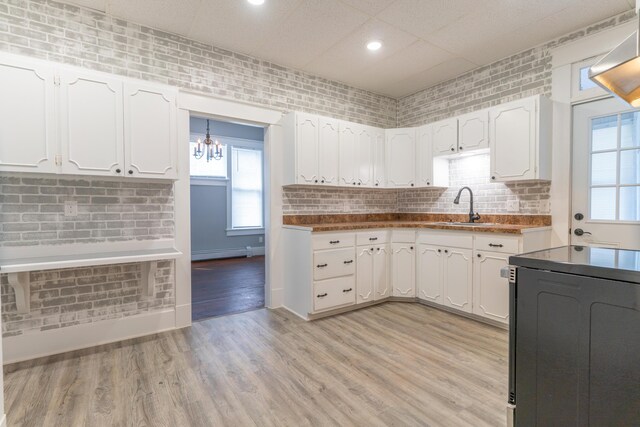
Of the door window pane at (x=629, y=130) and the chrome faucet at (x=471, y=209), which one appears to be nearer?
the door window pane at (x=629, y=130)

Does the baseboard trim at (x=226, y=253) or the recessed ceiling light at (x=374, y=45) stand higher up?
A: the recessed ceiling light at (x=374, y=45)

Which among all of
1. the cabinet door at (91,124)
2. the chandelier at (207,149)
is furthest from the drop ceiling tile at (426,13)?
the chandelier at (207,149)

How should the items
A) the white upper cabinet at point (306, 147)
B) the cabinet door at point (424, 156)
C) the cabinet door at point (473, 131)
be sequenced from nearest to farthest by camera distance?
the cabinet door at point (473, 131) < the white upper cabinet at point (306, 147) < the cabinet door at point (424, 156)

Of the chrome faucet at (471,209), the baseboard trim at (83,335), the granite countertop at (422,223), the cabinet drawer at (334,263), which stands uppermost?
the chrome faucet at (471,209)

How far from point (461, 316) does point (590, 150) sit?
2.00 metres

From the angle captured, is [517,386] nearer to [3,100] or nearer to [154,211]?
[154,211]

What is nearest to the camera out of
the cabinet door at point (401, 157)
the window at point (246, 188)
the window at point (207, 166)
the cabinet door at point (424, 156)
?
the cabinet door at point (424, 156)

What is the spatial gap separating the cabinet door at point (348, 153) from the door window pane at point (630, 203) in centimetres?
256

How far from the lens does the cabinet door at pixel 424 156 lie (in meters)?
4.07

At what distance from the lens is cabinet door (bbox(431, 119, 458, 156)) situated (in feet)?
12.4

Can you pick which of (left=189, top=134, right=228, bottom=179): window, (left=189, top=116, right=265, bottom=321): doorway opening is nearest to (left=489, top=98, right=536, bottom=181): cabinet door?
(left=189, top=116, right=265, bottom=321): doorway opening

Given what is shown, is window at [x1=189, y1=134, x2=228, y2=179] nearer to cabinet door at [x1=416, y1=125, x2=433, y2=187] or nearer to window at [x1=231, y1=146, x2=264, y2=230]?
window at [x1=231, y1=146, x2=264, y2=230]

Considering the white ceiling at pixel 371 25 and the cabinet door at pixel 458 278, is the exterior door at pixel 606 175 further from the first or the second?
the cabinet door at pixel 458 278

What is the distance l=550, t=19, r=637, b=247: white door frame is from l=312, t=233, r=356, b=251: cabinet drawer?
6.65ft
